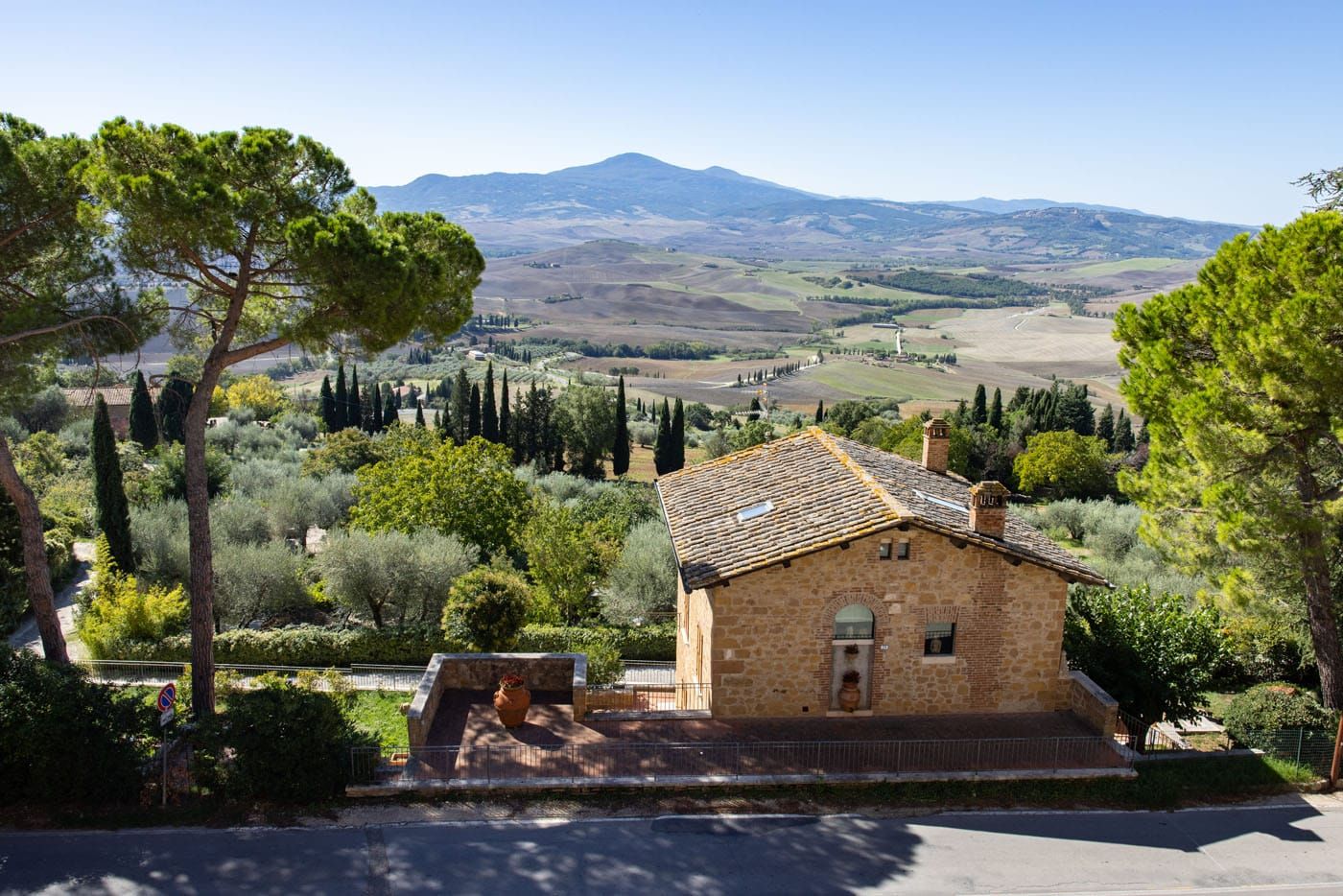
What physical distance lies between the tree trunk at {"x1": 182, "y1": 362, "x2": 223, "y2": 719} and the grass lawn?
10.5 feet

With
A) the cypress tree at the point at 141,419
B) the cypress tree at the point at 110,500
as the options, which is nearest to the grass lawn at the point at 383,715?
the cypress tree at the point at 110,500

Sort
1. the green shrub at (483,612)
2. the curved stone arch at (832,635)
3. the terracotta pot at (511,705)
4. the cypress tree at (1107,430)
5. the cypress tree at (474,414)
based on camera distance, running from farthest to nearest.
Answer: the cypress tree at (1107,430), the cypress tree at (474,414), the green shrub at (483,612), the terracotta pot at (511,705), the curved stone arch at (832,635)

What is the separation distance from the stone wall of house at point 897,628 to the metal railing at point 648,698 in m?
0.74

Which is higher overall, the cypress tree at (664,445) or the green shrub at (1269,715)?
the green shrub at (1269,715)

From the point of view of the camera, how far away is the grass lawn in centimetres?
1911

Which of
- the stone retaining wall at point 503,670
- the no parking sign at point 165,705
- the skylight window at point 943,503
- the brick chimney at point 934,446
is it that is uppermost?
the brick chimney at point 934,446

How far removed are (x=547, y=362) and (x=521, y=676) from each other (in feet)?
508

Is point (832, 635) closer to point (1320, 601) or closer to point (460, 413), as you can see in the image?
point (1320, 601)

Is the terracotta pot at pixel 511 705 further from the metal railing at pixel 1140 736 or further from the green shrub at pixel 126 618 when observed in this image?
the green shrub at pixel 126 618

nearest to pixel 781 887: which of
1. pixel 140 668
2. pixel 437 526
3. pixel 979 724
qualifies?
pixel 979 724

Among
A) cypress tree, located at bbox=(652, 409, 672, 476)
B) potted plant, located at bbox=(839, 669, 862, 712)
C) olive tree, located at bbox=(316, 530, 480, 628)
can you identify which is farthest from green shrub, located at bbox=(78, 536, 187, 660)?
cypress tree, located at bbox=(652, 409, 672, 476)

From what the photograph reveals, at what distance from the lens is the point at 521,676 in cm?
1916

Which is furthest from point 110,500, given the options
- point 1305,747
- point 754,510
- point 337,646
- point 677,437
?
point 677,437

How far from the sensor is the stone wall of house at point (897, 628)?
16938 millimetres
